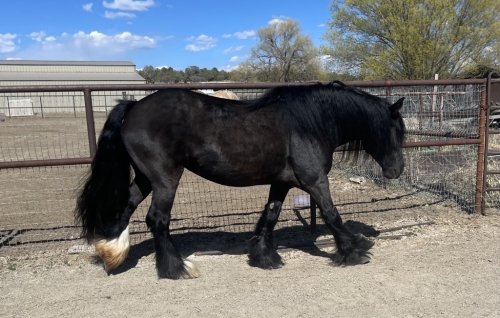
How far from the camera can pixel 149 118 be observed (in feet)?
10.8

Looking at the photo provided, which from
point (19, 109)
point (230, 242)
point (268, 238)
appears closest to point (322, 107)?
point (268, 238)

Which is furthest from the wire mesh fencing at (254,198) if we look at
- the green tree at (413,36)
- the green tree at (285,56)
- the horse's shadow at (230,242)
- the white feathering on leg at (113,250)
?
the green tree at (285,56)

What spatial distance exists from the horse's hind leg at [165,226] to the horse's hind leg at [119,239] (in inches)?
11.8

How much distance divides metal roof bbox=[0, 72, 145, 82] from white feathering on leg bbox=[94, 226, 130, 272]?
52278 mm

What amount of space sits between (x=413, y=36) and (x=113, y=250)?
23.0 meters

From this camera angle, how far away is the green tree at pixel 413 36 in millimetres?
21922

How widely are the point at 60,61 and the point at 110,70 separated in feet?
27.6

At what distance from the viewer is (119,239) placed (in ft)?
11.6

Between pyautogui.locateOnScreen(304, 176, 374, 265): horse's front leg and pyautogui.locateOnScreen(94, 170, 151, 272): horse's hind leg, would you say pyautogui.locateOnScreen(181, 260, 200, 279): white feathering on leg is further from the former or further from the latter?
pyautogui.locateOnScreen(304, 176, 374, 265): horse's front leg

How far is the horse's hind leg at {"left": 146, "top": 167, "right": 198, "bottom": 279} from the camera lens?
10.9ft

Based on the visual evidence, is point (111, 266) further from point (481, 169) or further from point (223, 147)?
point (481, 169)

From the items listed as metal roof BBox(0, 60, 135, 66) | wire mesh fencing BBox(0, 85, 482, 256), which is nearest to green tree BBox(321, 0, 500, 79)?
wire mesh fencing BBox(0, 85, 482, 256)

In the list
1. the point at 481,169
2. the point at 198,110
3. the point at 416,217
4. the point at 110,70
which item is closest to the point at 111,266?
the point at 198,110

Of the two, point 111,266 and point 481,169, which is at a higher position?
point 481,169
